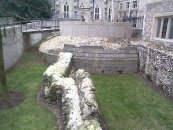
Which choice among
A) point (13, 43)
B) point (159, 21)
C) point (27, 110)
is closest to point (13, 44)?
point (13, 43)

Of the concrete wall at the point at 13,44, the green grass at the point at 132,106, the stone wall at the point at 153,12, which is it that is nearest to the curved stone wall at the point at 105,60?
the green grass at the point at 132,106

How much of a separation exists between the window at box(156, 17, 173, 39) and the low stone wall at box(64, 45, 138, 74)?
6.97 feet

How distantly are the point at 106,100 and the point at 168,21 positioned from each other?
22.5ft

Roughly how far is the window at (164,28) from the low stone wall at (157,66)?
5.55ft

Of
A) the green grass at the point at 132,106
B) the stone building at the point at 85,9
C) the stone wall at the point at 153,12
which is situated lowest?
A: the green grass at the point at 132,106

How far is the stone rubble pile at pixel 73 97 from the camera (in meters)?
6.28

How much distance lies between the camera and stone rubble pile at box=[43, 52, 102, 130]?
20.6 feet

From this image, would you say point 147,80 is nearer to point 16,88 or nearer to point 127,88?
point 127,88

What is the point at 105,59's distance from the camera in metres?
13.6

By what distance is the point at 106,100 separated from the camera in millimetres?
10031

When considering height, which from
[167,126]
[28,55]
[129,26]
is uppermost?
[129,26]

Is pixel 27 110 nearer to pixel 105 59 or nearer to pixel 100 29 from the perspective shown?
pixel 105 59

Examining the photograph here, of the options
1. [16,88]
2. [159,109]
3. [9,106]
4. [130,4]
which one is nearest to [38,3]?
[130,4]

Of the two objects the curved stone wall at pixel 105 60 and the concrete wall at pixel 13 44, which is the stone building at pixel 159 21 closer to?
the curved stone wall at pixel 105 60
